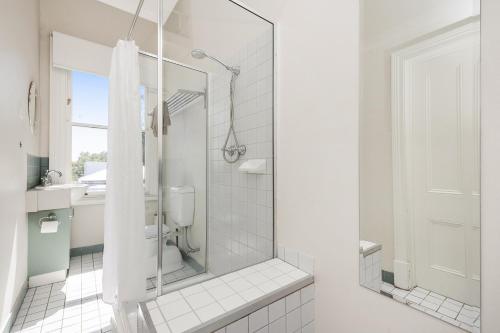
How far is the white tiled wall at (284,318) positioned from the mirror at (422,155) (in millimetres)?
303

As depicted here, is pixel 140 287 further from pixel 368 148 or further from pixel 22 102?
pixel 22 102

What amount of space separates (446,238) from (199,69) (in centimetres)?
163

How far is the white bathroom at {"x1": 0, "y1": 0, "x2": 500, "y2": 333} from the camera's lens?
2.34 feet

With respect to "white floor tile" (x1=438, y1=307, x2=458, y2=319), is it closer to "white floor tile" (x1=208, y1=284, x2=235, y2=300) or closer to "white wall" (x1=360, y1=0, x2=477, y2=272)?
"white wall" (x1=360, y1=0, x2=477, y2=272)

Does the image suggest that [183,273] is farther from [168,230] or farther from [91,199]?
[91,199]

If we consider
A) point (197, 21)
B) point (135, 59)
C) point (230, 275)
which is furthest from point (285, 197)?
point (197, 21)

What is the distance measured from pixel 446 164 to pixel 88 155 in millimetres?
3412

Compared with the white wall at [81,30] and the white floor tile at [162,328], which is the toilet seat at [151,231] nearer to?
the white floor tile at [162,328]

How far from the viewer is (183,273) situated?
4.16 feet

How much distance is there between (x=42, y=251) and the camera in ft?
6.99

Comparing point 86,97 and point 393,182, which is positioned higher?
point 86,97

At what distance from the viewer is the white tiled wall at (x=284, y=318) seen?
35.9 inches

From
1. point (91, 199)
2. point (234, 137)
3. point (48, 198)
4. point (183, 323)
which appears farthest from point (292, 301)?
point (91, 199)

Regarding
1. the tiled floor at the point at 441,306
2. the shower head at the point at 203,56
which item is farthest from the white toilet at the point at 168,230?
the tiled floor at the point at 441,306
